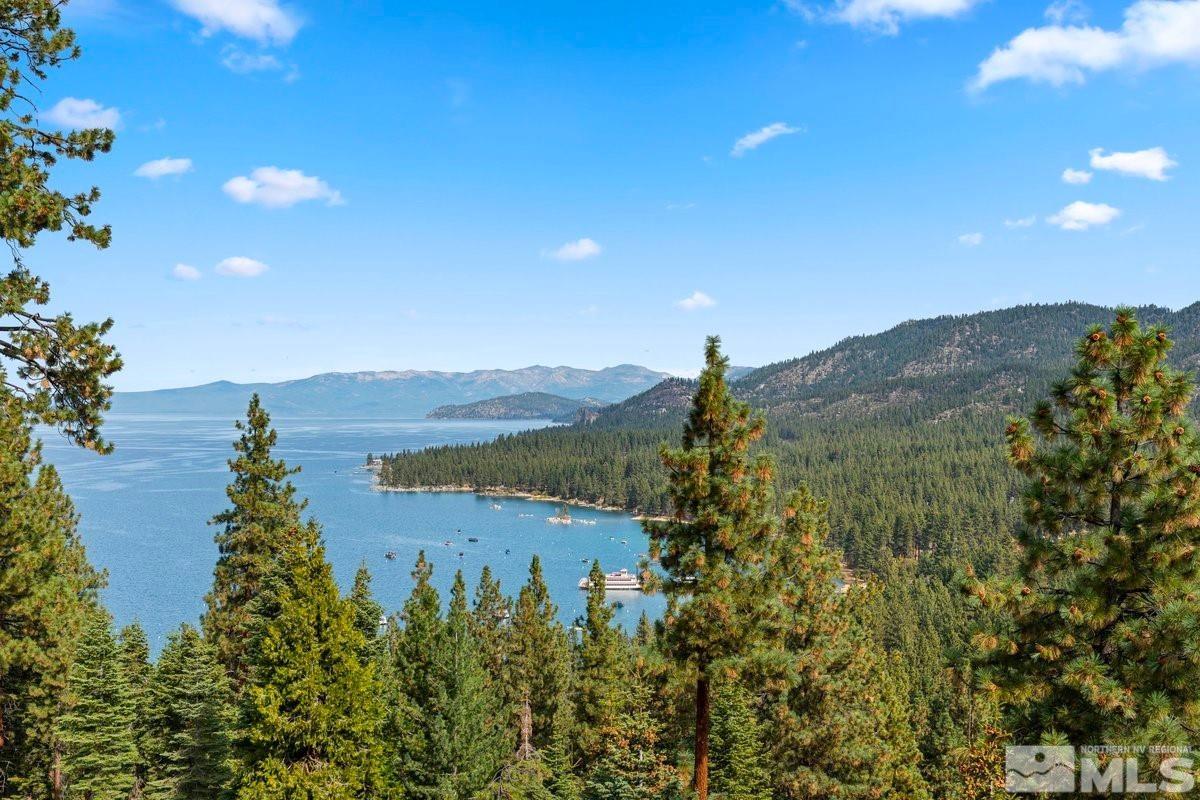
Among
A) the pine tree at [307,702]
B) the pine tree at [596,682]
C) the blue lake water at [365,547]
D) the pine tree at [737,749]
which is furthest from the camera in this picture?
the blue lake water at [365,547]

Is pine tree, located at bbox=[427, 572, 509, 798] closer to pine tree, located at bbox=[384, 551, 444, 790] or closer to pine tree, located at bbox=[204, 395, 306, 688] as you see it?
pine tree, located at bbox=[384, 551, 444, 790]

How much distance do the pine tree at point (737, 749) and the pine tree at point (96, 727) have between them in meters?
21.5

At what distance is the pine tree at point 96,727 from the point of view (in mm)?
25266

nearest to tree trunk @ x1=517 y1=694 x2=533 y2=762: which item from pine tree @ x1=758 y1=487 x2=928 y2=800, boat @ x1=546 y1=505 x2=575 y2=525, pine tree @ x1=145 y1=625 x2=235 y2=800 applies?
pine tree @ x1=145 y1=625 x2=235 y2=800

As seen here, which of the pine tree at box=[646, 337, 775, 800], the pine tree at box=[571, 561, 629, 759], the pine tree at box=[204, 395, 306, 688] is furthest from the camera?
the pine tree at box=[571, 561, 629, 759]

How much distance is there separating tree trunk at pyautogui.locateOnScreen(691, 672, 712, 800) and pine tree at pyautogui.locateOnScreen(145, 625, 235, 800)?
17074 mm

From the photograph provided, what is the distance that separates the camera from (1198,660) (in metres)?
9.52

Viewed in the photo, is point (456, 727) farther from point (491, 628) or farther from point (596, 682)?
point (491, 628)

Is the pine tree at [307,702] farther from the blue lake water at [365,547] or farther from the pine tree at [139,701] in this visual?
the blue lake water at [365,547]

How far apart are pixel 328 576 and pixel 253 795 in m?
5.46

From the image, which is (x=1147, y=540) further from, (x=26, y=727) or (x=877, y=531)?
(x=877, y=531)

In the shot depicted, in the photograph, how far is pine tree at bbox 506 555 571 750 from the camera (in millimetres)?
46875

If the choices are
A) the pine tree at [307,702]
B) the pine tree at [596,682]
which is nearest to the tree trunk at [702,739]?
the pine tree at [307,702]

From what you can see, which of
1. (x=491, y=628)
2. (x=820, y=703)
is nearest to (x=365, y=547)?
(x=491, y=628)
